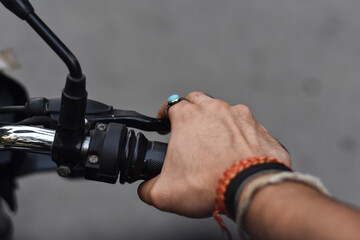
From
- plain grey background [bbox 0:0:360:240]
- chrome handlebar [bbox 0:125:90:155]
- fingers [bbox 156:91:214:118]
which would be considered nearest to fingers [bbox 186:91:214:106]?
fingers [bbox 156:91:214:118]

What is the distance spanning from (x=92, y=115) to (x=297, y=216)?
47cm

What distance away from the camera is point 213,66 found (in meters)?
2.26

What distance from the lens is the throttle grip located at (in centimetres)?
68

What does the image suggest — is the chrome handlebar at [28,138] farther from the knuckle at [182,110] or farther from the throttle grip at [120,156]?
the knuckle at [182,110]

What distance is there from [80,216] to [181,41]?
3.94 ft

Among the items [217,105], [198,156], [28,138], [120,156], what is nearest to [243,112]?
[217,105]

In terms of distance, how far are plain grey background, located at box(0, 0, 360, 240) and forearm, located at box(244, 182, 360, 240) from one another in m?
1.32

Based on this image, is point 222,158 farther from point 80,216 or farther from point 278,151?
point 80,216

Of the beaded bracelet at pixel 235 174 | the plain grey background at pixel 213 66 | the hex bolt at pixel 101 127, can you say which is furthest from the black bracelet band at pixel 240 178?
the plain grey background at pixel 213 66

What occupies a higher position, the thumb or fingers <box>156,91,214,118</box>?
fingers <box>156,91,214,118</box>

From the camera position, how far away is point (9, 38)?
2.21 meters

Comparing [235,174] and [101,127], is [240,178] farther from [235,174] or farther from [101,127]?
[101,127]

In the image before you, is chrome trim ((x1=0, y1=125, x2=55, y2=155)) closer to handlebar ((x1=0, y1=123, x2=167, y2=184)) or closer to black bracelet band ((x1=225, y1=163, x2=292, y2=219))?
handlebar ((x1=0, y1=123, x2=167, y2=184))

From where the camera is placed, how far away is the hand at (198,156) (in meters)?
0.69
